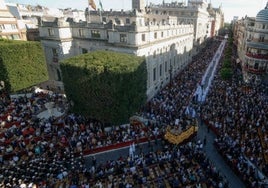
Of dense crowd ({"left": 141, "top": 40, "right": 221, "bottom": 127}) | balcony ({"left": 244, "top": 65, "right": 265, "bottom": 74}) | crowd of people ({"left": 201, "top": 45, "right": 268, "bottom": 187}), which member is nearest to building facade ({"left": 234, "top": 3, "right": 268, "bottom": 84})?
balcony ({"left": 244, "top": 65, "right": 265, "bottom": 74})

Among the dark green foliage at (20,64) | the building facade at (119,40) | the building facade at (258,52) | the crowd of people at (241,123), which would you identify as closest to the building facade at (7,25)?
the building facade at (119,40)

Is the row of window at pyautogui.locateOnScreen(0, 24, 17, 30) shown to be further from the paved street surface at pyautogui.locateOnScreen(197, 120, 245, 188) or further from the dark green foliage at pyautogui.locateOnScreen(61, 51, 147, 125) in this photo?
the paved street surface at pyautogui.locateOnScreen(197, 120, 245, 188)

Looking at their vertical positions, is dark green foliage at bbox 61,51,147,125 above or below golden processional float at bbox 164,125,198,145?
above

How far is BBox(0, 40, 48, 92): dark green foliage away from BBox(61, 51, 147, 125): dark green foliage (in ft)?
35.4

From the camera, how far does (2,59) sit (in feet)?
106

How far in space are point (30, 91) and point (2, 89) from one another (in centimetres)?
467

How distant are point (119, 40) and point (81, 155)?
18.9 metres

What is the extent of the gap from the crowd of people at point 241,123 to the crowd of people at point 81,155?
2.74 metres

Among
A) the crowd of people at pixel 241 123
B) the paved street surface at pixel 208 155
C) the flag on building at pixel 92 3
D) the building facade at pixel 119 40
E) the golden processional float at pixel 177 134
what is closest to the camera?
the paved street surface at pixel 208 155

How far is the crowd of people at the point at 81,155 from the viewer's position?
1855cm

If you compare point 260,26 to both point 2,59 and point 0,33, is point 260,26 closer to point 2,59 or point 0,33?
point 2,59

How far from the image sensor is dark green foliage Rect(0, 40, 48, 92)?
3279cm

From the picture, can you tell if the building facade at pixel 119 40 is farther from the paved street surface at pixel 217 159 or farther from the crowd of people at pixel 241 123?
the paved street surface at pixel 217 159

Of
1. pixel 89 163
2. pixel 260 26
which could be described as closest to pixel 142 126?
pixel 89 163
